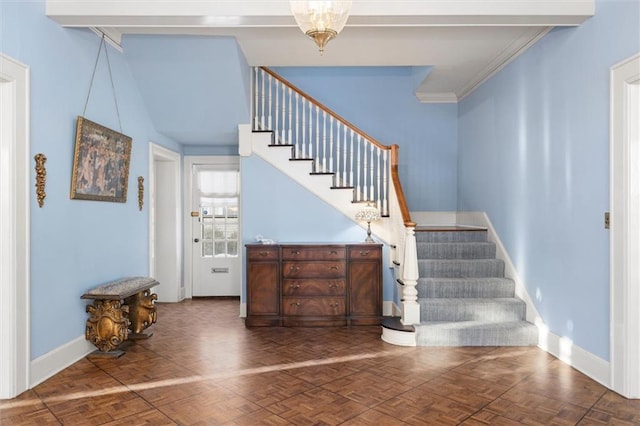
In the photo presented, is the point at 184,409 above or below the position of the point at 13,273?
below

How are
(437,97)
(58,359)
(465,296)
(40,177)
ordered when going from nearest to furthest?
1. (40,177)
2. (58,359)
3. (465,296)
4. (437,97)

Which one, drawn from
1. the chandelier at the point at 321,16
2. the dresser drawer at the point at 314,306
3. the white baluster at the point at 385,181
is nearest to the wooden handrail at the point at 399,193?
the white baluster at the point at 385,181

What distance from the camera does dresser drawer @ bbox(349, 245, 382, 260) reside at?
544 cm

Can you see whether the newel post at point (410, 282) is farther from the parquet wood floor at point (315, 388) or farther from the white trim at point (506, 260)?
the white trim at point (506, 260)

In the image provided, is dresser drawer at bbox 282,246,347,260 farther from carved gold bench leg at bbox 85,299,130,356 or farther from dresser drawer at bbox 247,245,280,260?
carved gold bench leg at bbox 85,299,130,356

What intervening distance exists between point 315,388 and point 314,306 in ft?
6.58

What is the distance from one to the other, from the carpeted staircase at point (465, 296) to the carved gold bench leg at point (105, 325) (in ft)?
9.79

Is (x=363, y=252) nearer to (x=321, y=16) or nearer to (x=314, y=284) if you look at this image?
(x=314, y=284)

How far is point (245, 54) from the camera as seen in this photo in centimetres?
533

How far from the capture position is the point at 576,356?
3906 mm

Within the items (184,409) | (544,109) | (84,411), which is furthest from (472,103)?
(84,411)

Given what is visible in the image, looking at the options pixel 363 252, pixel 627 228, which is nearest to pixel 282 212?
pixel 363 252

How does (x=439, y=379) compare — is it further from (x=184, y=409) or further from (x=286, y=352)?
(x=184, y=409)

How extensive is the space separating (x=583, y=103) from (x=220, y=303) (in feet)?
18.0
